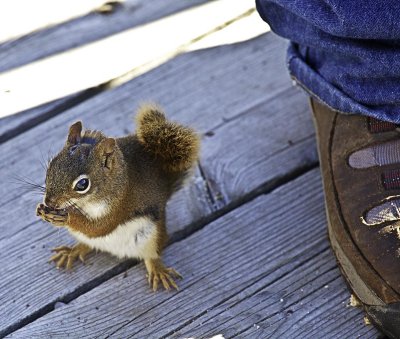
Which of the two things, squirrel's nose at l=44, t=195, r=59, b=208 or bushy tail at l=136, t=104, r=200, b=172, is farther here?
bushy tail at l=136, t=104, r=200, b=172

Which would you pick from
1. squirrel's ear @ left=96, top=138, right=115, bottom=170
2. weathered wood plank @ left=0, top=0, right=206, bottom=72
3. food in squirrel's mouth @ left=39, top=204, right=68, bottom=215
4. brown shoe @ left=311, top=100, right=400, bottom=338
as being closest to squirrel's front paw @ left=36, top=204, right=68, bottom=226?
food in squirrel's mouth @ left=39, top=204, right=68, bottom=215

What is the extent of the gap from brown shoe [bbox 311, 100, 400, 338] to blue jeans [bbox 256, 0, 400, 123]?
Result: 0.04 m

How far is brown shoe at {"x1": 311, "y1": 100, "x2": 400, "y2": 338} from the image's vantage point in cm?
118

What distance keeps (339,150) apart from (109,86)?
25.0 inches

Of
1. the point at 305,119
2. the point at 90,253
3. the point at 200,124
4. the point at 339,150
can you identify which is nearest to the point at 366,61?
the point at 339,150

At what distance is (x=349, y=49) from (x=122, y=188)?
49 centimetres

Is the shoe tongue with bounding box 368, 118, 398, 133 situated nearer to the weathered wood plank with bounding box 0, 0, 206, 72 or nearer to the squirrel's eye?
the squirrel's eye

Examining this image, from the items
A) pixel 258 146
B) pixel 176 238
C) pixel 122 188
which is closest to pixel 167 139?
pixel 122 188

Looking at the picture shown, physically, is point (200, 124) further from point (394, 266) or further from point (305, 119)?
point (394, 266)

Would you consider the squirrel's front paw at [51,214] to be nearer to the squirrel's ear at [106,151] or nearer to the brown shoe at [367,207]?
the squirrel's ear at [106,151]

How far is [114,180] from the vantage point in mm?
1266

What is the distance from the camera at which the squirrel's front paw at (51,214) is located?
120 centimetres

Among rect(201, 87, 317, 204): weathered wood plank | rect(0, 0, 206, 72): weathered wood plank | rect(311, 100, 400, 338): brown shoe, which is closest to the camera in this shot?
rect(311, 100, 400, 338): brown shoe

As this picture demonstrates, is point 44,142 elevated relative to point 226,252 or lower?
elevated
